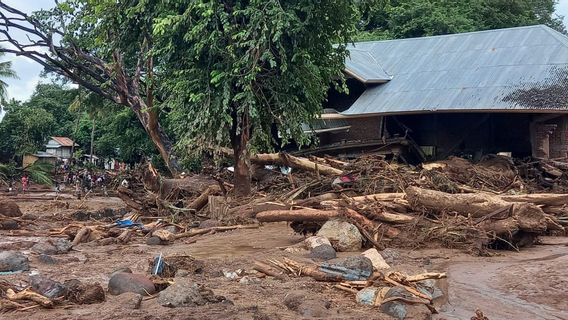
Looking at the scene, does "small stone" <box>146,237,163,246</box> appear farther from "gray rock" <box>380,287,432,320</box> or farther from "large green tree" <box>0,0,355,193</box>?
"gray rock" <box>380,287,432,320</box>

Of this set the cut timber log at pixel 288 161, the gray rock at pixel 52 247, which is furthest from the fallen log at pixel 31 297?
the cut timber log at pixel 288 161

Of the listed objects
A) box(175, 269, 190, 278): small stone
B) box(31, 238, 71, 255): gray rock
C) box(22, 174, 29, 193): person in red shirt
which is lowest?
box(22, 174, 29, 193): person in red shirt

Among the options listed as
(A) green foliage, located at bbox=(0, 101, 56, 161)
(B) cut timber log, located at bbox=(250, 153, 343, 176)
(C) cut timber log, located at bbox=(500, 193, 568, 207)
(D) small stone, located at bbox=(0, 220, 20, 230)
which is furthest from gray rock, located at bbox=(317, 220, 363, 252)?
(A) green foliage, located at bbox=(0, 101, 56, 161)

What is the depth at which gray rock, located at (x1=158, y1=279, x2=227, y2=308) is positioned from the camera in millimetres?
6574

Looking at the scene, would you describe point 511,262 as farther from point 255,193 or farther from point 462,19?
point 462,19

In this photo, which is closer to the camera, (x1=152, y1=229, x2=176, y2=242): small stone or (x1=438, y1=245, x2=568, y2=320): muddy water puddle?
(x1=438, y1=245, x2=568, y2=320): muddy water puddle

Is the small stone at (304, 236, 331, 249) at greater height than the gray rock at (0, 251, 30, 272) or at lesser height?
lesser

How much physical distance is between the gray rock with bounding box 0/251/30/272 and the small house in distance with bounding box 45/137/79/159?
44.2m

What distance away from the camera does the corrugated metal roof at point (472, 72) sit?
782 inches

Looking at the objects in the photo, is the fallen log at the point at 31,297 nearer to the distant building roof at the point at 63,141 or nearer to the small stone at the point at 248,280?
the small stone at the point at 248,280

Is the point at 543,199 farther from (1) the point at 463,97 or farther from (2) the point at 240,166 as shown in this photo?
(1) the point at 463,97

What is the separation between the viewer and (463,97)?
20.9 meters

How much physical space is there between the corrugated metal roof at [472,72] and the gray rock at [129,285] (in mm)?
14768

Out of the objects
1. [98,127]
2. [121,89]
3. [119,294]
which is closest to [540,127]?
[121,89]
